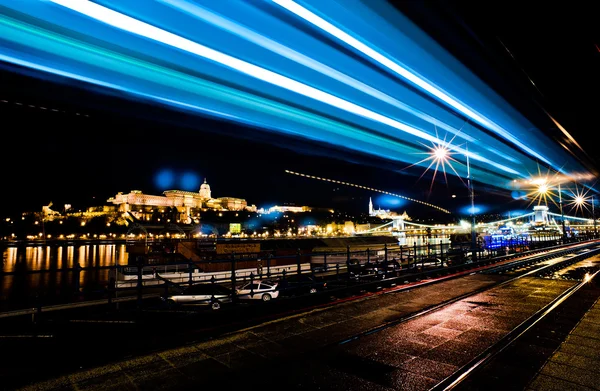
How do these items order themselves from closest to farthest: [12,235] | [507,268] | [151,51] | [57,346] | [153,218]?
[57,346] → [151,51] → [507,268] → [12,235] → [153,218]

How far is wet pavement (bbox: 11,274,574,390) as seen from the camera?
4078mm

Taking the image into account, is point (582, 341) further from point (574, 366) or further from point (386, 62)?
point (386, 62)

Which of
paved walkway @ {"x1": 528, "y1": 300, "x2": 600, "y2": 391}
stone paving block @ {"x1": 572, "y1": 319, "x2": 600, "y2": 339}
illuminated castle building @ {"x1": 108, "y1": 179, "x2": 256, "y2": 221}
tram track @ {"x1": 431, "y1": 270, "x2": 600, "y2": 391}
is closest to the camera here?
paved walkway @ {"x1": 528, "y1": 300, "x2": 600, "y2": 391}

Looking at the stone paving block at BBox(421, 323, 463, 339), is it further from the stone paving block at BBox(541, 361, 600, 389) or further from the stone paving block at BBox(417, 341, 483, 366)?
the stone paving block at BBox(541, 361, 600, 389)

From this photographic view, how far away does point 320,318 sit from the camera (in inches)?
275

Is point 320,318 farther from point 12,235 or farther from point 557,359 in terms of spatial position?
point 12,235

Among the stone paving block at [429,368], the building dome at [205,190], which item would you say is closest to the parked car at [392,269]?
the stone paving block at [429,368]

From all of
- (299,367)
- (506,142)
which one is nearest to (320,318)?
(299,367)

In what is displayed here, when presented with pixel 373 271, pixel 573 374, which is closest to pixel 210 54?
pixel 573 374

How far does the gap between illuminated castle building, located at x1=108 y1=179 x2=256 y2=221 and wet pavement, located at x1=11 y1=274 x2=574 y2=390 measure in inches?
6186

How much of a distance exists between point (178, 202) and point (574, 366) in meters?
171

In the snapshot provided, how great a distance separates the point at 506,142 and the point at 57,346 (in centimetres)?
1630

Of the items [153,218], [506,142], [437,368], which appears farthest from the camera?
[153,218]

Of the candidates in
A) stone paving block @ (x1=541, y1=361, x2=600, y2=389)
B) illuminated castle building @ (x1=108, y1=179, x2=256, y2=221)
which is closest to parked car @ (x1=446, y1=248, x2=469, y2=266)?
stone paving block @ (x1=541, y1=361, x2=600, y2=389)
